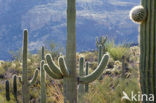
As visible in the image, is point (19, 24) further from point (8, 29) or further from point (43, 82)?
point (43, 82)

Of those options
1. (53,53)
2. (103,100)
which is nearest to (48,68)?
(103,100)

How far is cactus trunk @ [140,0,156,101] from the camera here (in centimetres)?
532

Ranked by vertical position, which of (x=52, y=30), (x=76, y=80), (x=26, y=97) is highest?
(x=52, y=30)

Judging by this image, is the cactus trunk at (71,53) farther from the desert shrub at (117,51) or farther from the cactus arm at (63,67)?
the desert shrub at (117,51)

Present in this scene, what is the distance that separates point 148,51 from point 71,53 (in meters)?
1.40

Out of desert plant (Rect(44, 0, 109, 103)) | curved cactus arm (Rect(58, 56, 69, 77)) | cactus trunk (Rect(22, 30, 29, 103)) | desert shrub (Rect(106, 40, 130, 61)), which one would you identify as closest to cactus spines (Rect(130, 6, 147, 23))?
desert plant (Rect(44, 0, 109, 103))

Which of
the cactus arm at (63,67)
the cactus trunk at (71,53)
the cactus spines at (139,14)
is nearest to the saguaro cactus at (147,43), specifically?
the cactus spines at (139,14)

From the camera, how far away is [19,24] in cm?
13588

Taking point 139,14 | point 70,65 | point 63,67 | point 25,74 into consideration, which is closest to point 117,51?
point 25,74

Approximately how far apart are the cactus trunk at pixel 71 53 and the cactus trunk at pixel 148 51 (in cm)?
122

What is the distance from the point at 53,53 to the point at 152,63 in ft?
50.3

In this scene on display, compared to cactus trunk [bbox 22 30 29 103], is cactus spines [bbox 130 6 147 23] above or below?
above

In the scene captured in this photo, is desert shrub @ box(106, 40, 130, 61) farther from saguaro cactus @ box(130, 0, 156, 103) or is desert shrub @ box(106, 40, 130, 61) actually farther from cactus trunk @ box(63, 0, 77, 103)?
saguaro cactus @ box(130, 0, 156, 103)

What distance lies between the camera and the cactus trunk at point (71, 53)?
20.0 ft
